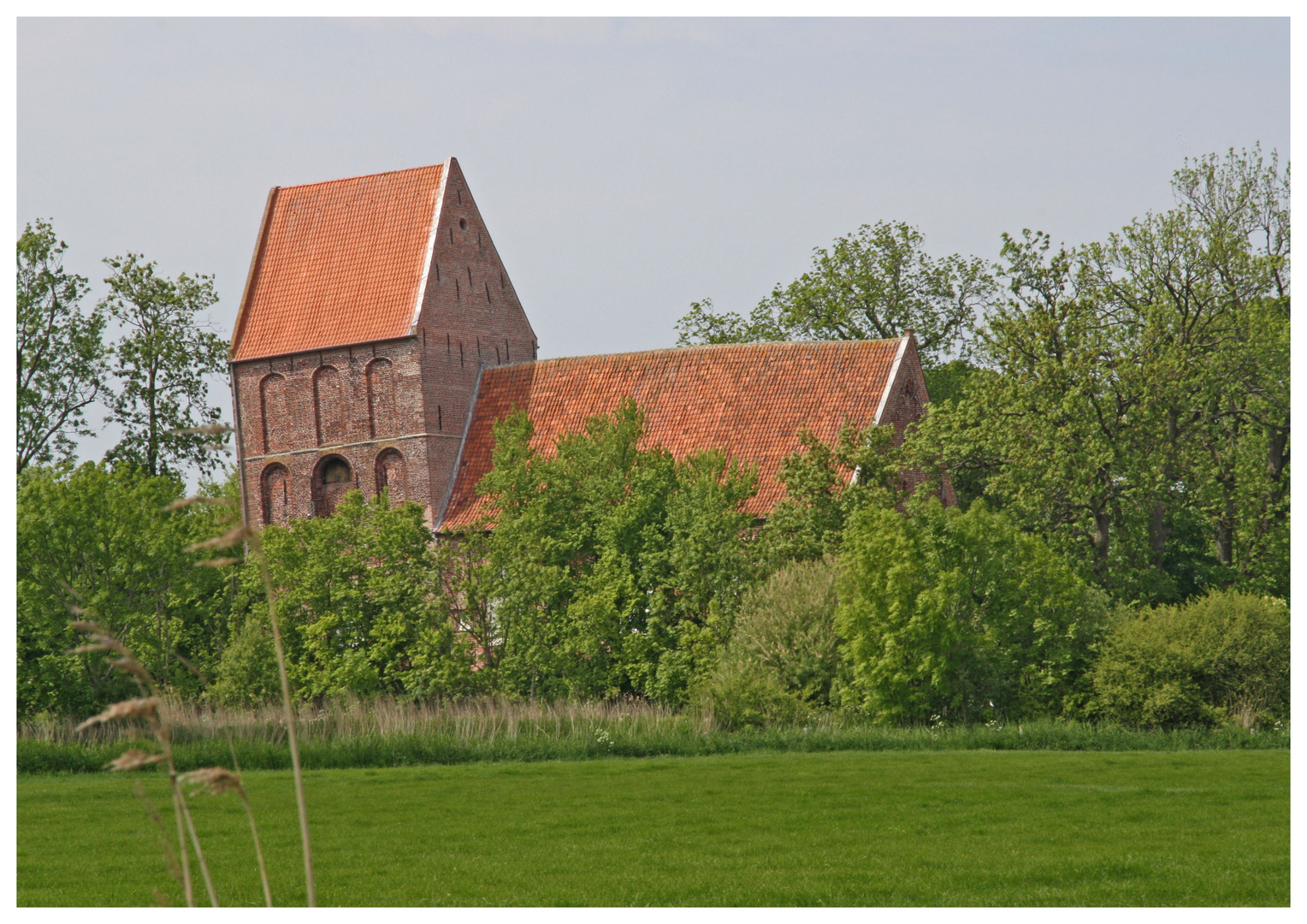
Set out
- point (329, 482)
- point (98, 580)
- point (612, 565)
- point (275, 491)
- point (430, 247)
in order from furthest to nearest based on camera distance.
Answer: point (275, 491), point (329, 482), point (430, 247), point (98, 580), point (612, 565)

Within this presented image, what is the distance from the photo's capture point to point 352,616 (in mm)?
32000

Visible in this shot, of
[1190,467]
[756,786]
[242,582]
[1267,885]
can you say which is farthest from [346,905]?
[1190,467]

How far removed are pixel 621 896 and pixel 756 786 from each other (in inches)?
305

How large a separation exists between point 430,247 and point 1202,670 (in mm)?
23982

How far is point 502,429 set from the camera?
33469mm

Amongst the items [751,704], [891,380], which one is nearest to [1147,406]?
[891,380]

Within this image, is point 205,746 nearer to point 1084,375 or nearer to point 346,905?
point 346,905

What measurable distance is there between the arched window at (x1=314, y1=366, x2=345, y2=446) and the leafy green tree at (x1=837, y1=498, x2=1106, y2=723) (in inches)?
746

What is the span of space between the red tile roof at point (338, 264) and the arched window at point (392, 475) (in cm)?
312

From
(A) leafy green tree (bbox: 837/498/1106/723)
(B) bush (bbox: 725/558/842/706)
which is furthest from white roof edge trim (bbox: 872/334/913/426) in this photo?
(A) leafy green tree (bbox: 837/498/1106/723)

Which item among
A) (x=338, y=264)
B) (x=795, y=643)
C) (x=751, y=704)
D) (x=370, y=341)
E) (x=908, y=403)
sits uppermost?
(x=338, y=264)

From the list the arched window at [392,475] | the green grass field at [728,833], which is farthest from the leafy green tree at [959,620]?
the arched window at [392,475]

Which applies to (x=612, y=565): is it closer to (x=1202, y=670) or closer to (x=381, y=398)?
(x=1202, y=670)

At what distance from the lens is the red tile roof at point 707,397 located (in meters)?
38.1
